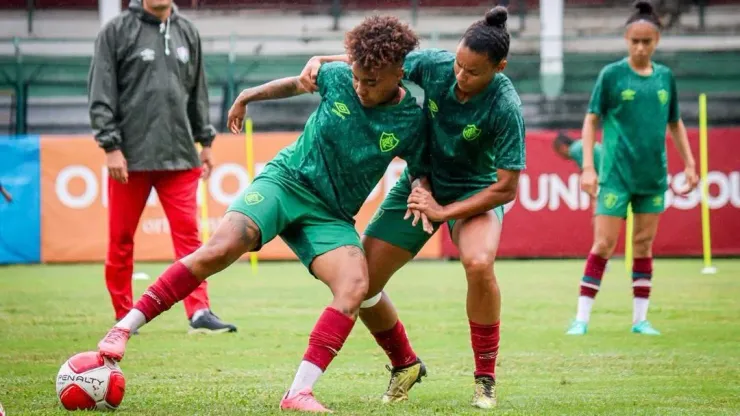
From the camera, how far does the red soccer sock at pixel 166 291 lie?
5387 millimetres

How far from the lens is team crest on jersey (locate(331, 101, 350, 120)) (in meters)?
5.53

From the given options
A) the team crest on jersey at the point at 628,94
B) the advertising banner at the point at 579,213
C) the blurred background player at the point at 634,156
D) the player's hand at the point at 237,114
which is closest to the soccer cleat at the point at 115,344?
the player's hand at the point at 237,114

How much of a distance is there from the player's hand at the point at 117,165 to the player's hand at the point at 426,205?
10.5 ft

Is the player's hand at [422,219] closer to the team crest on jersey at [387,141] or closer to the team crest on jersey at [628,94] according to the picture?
the team crest on jersey at [387,141]

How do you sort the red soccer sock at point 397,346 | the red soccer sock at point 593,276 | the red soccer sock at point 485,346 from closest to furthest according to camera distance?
the red soccer sock at point 485,346, the red soccer sock at point 397,346, the red soccer sock at point 593,276

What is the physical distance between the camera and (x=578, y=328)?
8664mm

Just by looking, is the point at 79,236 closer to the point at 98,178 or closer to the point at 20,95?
the point at 98,178

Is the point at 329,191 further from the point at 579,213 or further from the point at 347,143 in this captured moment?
the point at 579,213

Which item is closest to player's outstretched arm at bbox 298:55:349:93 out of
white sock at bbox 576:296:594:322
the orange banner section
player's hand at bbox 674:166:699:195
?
white sock at bbox 576:296:594:322

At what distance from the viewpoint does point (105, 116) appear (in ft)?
27.0

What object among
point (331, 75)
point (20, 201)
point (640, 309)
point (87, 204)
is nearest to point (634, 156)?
point (640, 309)

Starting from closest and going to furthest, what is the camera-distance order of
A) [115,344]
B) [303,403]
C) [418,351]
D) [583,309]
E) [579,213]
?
[303,403], [115,344], [418,351], [583,309], [579,213]

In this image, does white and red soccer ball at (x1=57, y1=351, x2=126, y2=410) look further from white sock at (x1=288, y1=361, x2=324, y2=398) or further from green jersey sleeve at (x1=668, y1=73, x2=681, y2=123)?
green jersey sleeve at (x1=668, y1=73, x2=681, y2=123)

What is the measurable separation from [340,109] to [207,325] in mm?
3389
